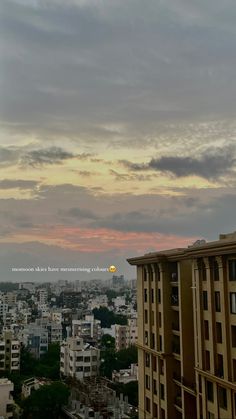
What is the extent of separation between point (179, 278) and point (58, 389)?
433 centimetres

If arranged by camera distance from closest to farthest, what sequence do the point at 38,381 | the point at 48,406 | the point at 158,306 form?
1. the point at 158,306
2. the point at 48,406
3. the point at 38,381

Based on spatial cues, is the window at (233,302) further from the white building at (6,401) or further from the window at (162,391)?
the white building at (6,401)

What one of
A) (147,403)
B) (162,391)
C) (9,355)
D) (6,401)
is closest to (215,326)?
(162,391)

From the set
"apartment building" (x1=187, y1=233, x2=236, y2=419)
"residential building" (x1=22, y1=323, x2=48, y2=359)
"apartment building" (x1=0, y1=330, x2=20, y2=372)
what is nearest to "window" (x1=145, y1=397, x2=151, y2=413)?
"apartment building" (x1=187, y1=233, x2=236, y2=419)

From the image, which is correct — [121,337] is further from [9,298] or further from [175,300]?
[9,298]

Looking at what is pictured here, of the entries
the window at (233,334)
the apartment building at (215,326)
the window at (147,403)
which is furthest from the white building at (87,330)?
the window at (233,334)

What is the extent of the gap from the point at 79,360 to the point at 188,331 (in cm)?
693

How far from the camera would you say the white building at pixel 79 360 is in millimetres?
10805

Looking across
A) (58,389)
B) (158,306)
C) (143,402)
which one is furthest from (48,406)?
(158,306)

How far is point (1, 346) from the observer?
1144 centimetres

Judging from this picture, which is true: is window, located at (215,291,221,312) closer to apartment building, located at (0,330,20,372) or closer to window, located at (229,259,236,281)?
window, located at (229,259,236,281)

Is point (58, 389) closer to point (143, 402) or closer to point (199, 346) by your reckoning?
point (143, 402)

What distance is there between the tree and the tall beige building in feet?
9.19

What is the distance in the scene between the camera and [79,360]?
35.7 feet
